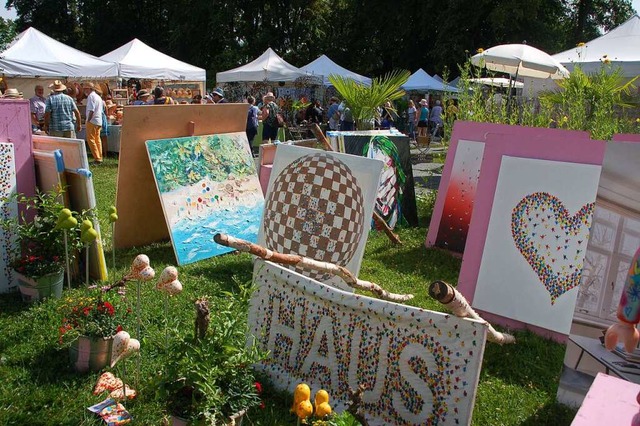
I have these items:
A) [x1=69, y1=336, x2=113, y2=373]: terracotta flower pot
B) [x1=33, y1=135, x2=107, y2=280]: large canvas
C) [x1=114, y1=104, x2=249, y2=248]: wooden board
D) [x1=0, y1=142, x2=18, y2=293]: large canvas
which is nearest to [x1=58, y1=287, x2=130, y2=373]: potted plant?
[x1=69, y1=336, x2=113, y2=373]: terracotta flower pot

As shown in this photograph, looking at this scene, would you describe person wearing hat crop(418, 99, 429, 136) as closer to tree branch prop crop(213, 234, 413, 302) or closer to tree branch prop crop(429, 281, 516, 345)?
tree branch prop crop(213, 234, 413, 302)

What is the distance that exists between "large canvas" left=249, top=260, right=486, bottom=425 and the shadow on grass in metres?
0.77

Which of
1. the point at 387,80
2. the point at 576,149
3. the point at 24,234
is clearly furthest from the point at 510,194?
the point at 24,234

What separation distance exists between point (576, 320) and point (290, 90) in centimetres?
1874

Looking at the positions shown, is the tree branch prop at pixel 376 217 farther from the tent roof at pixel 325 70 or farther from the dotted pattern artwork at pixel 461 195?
the tent roof at pixel 325 70

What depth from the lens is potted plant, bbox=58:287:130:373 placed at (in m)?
3.21

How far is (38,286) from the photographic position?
13.5ft

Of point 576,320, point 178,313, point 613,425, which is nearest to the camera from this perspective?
point 613,425

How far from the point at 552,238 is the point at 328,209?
1702 millimetres

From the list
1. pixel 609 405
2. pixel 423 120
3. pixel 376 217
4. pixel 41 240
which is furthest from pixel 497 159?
pixel 423 120

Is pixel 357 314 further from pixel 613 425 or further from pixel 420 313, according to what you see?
pixel 613 425

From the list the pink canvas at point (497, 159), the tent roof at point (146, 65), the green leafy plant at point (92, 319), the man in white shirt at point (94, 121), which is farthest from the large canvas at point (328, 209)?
the tent roof at point (146, 65)

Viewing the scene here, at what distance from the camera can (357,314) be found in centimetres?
285

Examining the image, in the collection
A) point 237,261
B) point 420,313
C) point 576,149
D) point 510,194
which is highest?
point 576,149
